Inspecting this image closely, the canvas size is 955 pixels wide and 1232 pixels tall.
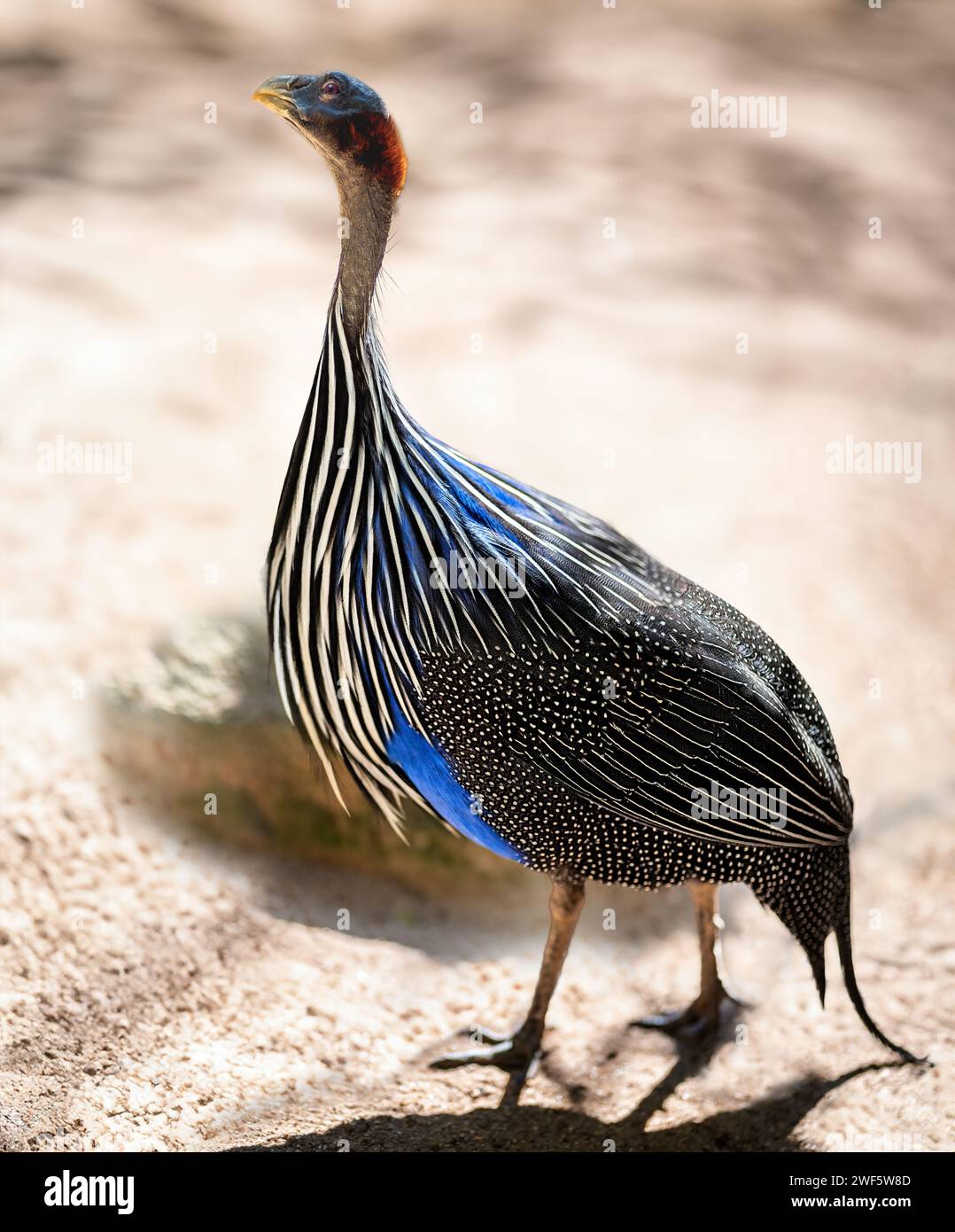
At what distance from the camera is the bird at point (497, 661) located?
114 inches

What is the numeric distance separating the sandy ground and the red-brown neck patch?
2.16 meters

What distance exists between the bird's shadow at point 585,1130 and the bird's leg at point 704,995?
0.91 ft

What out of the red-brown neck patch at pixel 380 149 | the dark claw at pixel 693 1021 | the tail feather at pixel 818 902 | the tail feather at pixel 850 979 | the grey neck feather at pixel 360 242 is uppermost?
the red-brown neck patch at pixel 380 149

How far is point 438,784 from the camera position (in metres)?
3.07

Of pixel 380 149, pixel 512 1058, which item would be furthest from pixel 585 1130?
pixel 380 149

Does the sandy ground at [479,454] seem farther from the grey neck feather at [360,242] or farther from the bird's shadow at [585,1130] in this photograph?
the grey neck feather at [360,242]

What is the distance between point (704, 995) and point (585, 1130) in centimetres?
61

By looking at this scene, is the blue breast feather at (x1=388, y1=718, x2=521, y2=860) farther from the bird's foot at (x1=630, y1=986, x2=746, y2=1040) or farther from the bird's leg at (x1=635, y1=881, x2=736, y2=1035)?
the bird's foot at (x1=630, y1=986, x2=746, y2=1040)

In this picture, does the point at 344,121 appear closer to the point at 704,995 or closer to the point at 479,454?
the point at 704,995

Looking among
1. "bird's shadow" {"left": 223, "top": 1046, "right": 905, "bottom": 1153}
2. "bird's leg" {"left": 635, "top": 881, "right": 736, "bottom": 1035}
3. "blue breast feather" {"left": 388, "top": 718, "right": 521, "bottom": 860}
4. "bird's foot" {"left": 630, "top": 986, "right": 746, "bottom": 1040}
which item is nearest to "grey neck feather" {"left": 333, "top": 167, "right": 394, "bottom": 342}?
"blue breast feather" {"left": 388, "top": 718, "right": 521, "bottom": 860}

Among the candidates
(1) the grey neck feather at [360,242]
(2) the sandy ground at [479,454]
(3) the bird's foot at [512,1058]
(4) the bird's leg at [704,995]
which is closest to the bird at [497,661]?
(1) the grey neck feather at [360,242]

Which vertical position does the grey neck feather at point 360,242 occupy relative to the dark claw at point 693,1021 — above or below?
above

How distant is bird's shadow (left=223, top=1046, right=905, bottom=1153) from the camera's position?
308 cm

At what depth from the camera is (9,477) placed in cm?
516
